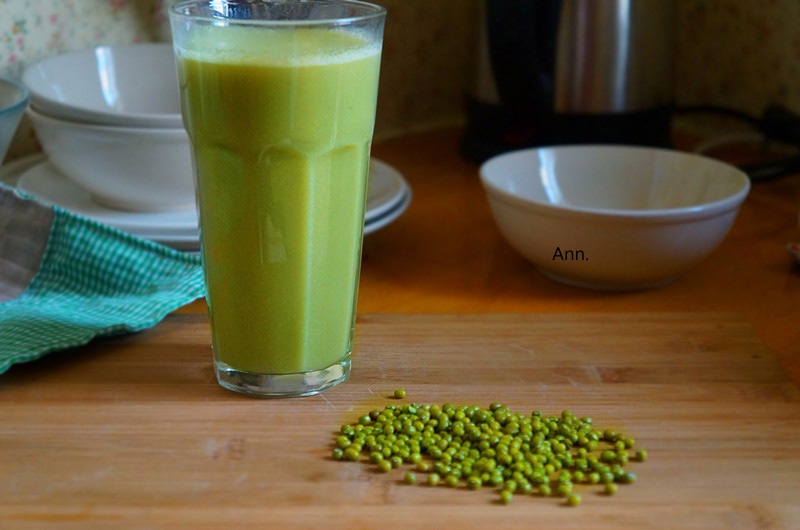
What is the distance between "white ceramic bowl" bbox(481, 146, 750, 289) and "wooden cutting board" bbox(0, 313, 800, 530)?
0.24 ft

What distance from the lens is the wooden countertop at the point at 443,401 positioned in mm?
673

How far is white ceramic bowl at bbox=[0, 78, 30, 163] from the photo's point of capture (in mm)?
962

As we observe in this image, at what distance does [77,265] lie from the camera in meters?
1.03

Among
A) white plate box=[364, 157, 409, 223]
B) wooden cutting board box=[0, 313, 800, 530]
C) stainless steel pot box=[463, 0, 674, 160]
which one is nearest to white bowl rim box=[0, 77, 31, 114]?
wooden cutting board box=[0, 313, 800, 530]

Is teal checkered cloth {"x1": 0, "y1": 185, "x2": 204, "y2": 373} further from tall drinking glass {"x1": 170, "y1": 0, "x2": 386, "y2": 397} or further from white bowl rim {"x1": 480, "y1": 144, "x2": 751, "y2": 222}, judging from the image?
white bowl rim {"x1": 480, "y1": 144, "x2": 751, "y2": 222}

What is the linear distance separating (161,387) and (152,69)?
61 cm

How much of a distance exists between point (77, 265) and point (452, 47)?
94 cm

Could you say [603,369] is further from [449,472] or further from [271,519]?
[271,519]

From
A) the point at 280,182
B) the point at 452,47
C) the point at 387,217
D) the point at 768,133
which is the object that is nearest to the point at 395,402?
the point at 280,182

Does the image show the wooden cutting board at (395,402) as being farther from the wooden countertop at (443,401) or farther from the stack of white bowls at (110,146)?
the stack of white bowls at (110,146)

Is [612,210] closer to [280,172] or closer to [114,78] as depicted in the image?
[280,172]

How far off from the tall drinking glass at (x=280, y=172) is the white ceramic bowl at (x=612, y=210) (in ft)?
A: 0.92

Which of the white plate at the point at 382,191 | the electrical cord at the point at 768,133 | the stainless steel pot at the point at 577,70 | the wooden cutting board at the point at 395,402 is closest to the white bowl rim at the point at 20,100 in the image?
the wooden cutting board at the point at 395,402

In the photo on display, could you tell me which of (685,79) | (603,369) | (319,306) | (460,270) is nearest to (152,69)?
(460,270)
